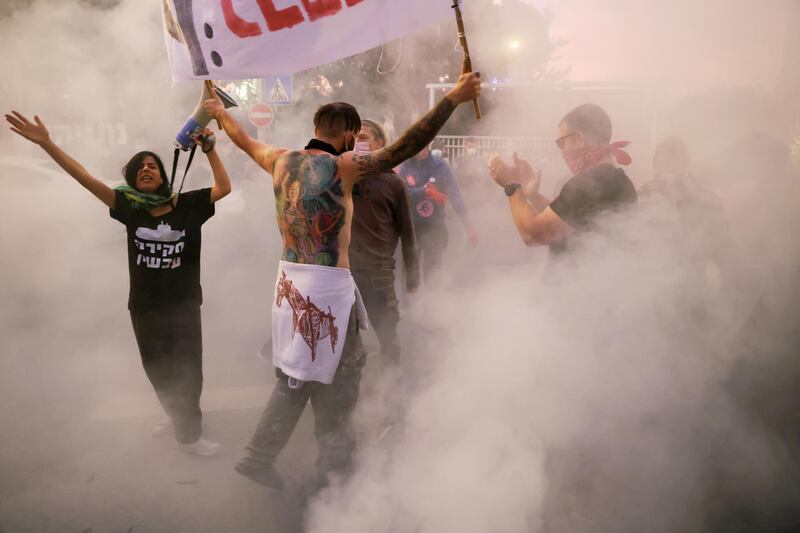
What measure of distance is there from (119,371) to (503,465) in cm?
255

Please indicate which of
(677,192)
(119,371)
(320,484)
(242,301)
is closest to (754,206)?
(677,192)

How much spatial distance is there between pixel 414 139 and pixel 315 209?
18.7 inches

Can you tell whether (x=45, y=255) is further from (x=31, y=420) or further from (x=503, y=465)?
(x=503, y=465)

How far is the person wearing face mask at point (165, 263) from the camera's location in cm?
285

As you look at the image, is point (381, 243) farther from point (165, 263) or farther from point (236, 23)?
point (236, 23)

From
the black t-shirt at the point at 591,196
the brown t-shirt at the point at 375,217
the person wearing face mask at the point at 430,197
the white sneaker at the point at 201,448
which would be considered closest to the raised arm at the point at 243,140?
the brown t-shirt at the point at 375,217

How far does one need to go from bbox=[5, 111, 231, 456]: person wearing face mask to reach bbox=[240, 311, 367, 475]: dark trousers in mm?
552

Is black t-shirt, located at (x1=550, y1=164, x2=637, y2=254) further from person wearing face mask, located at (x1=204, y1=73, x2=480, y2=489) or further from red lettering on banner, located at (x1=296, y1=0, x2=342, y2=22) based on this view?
red lettering on banner, located at (x1=296, y1=0, x2=342, y2=22)

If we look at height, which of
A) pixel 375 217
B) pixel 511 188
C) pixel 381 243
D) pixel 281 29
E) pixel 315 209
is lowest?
pixel 381 243

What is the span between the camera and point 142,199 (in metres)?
2.85

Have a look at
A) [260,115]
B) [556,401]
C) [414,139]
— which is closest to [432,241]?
[556,401]

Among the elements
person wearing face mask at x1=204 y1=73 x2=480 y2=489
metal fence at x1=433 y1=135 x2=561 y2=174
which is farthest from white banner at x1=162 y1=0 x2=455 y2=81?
metal fence at x1=433 y1=135 x2=561 y2=174

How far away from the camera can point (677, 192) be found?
11.0 ft

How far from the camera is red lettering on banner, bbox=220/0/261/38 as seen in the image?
259 cm
